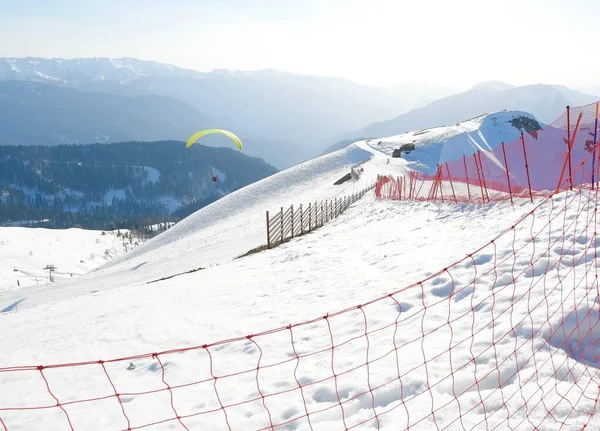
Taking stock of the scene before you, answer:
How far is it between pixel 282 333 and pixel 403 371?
8.49 ft

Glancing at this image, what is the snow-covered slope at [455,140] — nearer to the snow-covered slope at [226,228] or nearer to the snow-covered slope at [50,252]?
the snow-covered slope at [226,228]

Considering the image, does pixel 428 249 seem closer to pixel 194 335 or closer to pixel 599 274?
pixel 599 274

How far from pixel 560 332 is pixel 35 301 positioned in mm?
21724

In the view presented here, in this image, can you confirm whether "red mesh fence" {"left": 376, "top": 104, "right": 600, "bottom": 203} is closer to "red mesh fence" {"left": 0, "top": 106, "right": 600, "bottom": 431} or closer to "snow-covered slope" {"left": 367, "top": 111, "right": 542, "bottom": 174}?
"red mesh fence" {"left": 0, "top": 106, "right": 600, "bottom": 431}

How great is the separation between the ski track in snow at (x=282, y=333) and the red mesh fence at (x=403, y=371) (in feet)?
0.10

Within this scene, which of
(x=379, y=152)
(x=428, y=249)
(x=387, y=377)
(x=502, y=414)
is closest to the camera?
(x=502, y=414)

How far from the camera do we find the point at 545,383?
4.41 metres

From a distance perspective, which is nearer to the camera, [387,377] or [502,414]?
[502,414]

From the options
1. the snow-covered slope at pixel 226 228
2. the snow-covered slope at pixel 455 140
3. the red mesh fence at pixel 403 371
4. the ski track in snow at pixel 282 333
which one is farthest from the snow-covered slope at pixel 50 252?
the red mesh fence at pixel 403 371

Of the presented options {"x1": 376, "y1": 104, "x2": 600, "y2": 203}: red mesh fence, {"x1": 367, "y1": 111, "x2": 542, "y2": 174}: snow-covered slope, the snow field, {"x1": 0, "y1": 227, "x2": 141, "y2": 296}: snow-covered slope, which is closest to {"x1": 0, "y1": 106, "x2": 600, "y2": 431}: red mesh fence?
the snow field

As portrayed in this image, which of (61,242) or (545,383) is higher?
(545,383)

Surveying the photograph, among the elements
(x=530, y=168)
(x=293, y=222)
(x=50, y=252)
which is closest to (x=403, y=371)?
(x=293, y=222)

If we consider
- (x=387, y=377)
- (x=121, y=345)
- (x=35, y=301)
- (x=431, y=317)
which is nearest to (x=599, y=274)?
(x=431, y=317)

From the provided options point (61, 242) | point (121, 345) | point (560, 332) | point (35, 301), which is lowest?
point (61, 242)
